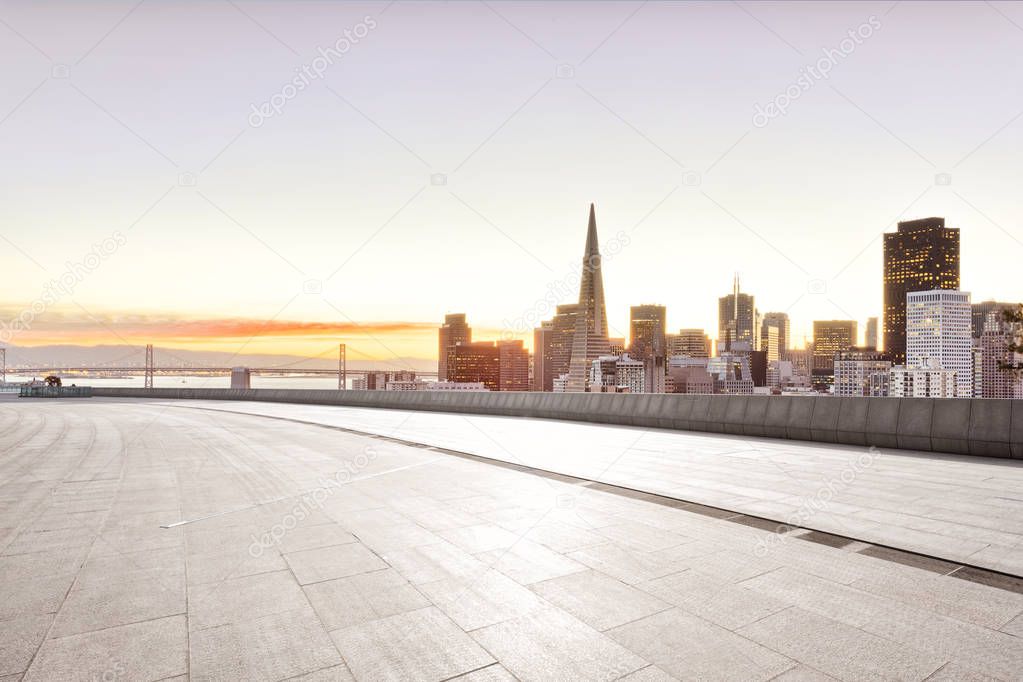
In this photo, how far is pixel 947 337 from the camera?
4063 inches

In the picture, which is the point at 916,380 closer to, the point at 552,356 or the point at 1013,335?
the point at 1013,335

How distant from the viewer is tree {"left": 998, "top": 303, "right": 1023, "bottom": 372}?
19469 mm

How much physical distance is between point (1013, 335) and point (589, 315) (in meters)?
147

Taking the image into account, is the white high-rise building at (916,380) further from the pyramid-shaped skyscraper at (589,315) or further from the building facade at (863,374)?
the pyramid-shaped skyscraper at (589,315)

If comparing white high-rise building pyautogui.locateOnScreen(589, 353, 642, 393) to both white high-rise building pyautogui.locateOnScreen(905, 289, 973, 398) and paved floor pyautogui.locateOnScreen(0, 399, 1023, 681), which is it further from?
paved floor pyautogui.locateOnScreen(0, 399, 1023, 681)

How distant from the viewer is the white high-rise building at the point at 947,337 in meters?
97.2

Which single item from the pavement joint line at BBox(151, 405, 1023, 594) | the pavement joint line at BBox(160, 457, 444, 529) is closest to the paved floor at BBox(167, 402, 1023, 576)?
the pavement joint line at BBox(151, 405, 1023, 594)

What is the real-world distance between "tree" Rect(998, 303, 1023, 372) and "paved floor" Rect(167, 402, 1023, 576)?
12.5 metres

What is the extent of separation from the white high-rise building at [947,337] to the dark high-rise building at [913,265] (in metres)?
15.7

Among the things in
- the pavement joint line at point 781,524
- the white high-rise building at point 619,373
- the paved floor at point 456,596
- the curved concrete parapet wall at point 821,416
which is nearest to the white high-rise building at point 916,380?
the curved concrete parapet wall at point 821,416

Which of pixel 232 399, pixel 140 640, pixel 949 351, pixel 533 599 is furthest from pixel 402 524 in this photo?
pixel 949 351

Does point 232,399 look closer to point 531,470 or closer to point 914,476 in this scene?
point 531,470

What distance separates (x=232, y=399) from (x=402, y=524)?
138ft

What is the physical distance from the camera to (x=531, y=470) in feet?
31.2
